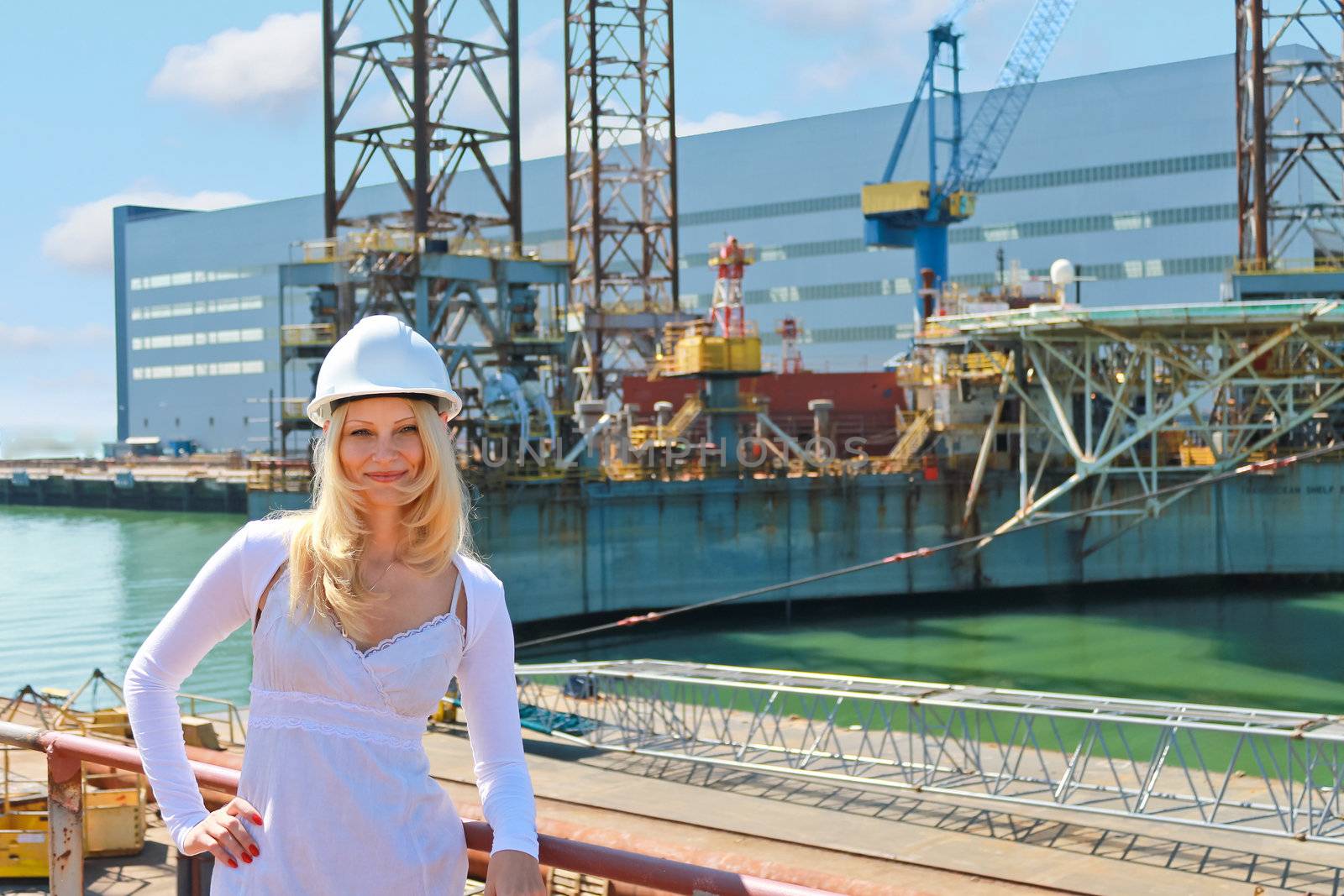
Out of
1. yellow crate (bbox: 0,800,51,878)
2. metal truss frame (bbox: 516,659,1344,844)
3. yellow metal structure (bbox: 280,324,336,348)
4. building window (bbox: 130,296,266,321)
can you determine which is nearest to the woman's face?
yellow crate (bbox: 0,800,51,878)

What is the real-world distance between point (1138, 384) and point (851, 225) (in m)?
36.1

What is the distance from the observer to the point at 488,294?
94250mm

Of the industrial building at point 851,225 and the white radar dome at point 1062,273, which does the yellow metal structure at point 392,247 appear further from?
the white radar dome at point 1062,273

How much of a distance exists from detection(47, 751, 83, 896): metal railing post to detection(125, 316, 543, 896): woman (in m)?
1.61

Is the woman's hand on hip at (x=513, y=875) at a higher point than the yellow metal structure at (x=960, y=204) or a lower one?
lower

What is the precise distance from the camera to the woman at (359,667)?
371 cm

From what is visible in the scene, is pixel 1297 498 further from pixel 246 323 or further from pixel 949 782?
pixel 246 323

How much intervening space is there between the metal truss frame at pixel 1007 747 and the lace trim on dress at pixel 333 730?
1541 cm

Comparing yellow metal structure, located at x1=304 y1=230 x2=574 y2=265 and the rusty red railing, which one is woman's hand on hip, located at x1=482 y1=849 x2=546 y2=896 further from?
yellow metal structure, located at x1=304 y1=230 x2=574 y2=265

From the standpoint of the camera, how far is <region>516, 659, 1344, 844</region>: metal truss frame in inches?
781

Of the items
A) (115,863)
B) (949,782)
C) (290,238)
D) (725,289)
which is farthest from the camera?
(290,238)

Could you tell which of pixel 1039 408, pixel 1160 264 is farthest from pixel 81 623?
pixel 1160 264

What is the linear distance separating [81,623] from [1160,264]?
198ft

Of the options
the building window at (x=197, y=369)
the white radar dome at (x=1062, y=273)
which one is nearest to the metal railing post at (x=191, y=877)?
the white radar dome at (x=1062, y=273)
